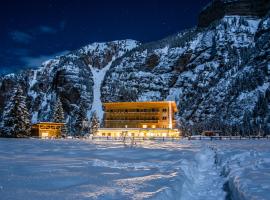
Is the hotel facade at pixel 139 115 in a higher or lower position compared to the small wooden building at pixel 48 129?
higher

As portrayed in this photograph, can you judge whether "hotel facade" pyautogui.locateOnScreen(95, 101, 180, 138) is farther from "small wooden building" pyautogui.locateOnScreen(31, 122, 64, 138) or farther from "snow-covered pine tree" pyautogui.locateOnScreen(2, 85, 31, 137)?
"snow-covered pine tree" pyautogui.locateOnScreen(2, 85, 31, 137)

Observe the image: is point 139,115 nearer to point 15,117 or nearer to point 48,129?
point 48,129

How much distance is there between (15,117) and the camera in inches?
2594

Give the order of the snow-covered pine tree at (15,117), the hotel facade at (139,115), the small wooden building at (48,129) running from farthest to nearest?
the hotel facade at (139,115)
the small wooden building at (48,129)
the snow-covered pine tree at (15,117)

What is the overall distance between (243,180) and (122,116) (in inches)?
4077

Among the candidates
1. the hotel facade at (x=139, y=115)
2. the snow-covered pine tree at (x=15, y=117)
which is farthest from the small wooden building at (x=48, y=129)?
the snow-covered pine tree at (x=15, y=117)

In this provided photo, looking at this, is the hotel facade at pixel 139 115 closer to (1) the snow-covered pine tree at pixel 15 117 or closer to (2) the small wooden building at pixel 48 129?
(2) the small wooden building at pixel 48 129

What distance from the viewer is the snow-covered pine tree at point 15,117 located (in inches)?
2591

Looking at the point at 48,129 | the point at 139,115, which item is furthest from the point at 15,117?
the point at 139,115

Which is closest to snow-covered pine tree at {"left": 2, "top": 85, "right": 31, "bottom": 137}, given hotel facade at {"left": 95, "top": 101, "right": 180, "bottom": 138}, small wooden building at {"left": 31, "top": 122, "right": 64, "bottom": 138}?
small wooden building at {"left": 31, "top": 122, "right": 64, "bottom": 138}

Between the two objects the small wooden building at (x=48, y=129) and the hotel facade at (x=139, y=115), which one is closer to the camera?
the small wooden building at (x=48, y=129)

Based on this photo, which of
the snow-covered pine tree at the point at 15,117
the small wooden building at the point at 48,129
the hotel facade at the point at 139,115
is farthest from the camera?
the hotel facade at the point at 139,115

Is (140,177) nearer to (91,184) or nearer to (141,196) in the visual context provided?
(91,184)

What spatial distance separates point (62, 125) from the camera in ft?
316
